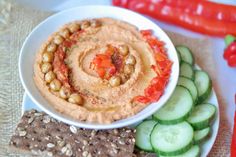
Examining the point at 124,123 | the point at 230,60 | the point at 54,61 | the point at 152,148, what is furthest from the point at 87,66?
the point at 230,60

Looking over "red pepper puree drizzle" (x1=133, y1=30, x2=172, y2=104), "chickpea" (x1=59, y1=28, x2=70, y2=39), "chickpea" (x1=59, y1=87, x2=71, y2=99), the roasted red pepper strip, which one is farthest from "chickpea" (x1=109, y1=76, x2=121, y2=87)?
the roasted red pepper strip

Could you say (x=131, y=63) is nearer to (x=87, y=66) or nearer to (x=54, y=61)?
(x=87, y=66)

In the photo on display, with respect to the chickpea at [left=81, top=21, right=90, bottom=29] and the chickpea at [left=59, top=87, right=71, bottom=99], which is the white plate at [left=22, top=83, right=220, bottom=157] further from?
the chickpea at [left=81, top=21, right=90, bottom=29]

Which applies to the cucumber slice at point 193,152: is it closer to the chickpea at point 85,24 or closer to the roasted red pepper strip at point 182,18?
the chickpea at point 85,24

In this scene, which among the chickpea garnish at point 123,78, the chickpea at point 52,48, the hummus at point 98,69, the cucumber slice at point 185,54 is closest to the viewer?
the hummus at point 98,69

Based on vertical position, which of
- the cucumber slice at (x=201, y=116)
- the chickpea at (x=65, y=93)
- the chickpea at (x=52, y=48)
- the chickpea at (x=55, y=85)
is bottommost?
the cucumber slice at (x=201, y=116)

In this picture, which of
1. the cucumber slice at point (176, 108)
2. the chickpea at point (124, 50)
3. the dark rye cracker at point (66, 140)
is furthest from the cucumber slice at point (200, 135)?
the chickpea at point (124, 50)

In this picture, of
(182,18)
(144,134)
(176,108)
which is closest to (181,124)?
(176,108)
